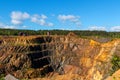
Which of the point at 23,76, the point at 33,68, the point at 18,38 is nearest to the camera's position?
the point at 23,76

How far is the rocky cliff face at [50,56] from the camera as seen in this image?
384 ft

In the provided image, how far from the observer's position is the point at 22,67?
12269 centimetres

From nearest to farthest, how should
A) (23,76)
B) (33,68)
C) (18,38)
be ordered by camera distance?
(23,76) < (33,68) < (18,38)

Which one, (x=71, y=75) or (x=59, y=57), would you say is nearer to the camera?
(x=71, y=75)

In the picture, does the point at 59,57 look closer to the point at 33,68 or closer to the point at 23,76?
the point at 33,68

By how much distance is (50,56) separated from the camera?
136 m

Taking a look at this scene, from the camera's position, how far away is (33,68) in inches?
4889

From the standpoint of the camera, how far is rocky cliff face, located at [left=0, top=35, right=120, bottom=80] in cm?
11700

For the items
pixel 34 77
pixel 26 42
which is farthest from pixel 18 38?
pixel 34 77

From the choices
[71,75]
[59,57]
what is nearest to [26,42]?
[59,57]

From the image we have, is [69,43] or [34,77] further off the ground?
[69,43]

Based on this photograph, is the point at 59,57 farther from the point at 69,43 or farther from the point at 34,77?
the point at 34,77

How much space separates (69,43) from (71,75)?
1955 centimetres

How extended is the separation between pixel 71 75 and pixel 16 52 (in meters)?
20.3
